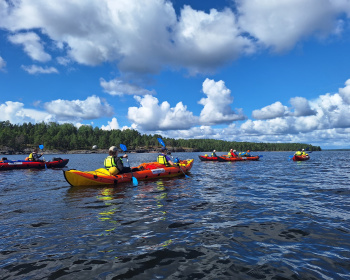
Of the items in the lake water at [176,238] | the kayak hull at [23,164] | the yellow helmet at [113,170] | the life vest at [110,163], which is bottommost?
the lake water at [176,238]

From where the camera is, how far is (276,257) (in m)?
4.41

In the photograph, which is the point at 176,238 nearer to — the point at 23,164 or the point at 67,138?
the point at 23,164

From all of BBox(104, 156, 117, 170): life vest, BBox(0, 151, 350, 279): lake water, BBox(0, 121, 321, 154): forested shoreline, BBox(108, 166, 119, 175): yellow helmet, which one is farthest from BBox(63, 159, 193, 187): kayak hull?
BBox(0, 121, 321, 154): forested shoreline

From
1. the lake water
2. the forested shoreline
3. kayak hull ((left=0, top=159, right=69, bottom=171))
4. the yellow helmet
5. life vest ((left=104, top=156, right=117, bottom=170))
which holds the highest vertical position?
the forested shoreline

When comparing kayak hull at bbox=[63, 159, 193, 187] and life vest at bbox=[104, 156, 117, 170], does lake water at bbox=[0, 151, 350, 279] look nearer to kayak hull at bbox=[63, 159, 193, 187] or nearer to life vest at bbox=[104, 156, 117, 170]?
kayak hull at bbox=[63, 159, 193, 187]

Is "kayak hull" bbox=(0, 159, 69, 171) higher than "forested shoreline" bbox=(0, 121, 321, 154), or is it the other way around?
"forested shoreline" bbox=(0, 121, 321, 154)

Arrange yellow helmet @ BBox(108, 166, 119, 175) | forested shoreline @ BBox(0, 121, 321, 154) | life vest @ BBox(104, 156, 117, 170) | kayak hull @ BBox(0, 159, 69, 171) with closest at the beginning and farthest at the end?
yellow helmet @ BBox(108, 166, 119, 175) → life vest @ BBox(104, 156, 117, 170) → kayak hull @ BBox(0, 159, 69, 171) → forested shoreline @ BBox(0, 121, 321, 154)

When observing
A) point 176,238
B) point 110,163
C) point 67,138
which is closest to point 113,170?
point 110,163

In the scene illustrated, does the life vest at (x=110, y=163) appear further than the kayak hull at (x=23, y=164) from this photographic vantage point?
No

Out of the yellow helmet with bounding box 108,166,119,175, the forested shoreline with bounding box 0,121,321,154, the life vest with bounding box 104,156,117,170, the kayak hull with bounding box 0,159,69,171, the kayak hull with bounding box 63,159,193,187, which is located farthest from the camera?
the forested shoreline with bounding box 0,121,321,154

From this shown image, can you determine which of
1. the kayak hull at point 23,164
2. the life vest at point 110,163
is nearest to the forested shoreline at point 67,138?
the kayak hull at point 23,164

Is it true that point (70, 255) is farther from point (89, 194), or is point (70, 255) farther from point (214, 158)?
point (214, 158)

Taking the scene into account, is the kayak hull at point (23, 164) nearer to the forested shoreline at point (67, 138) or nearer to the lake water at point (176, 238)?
the lake water at point (176, 238)

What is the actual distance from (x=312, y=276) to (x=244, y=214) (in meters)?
3.52
